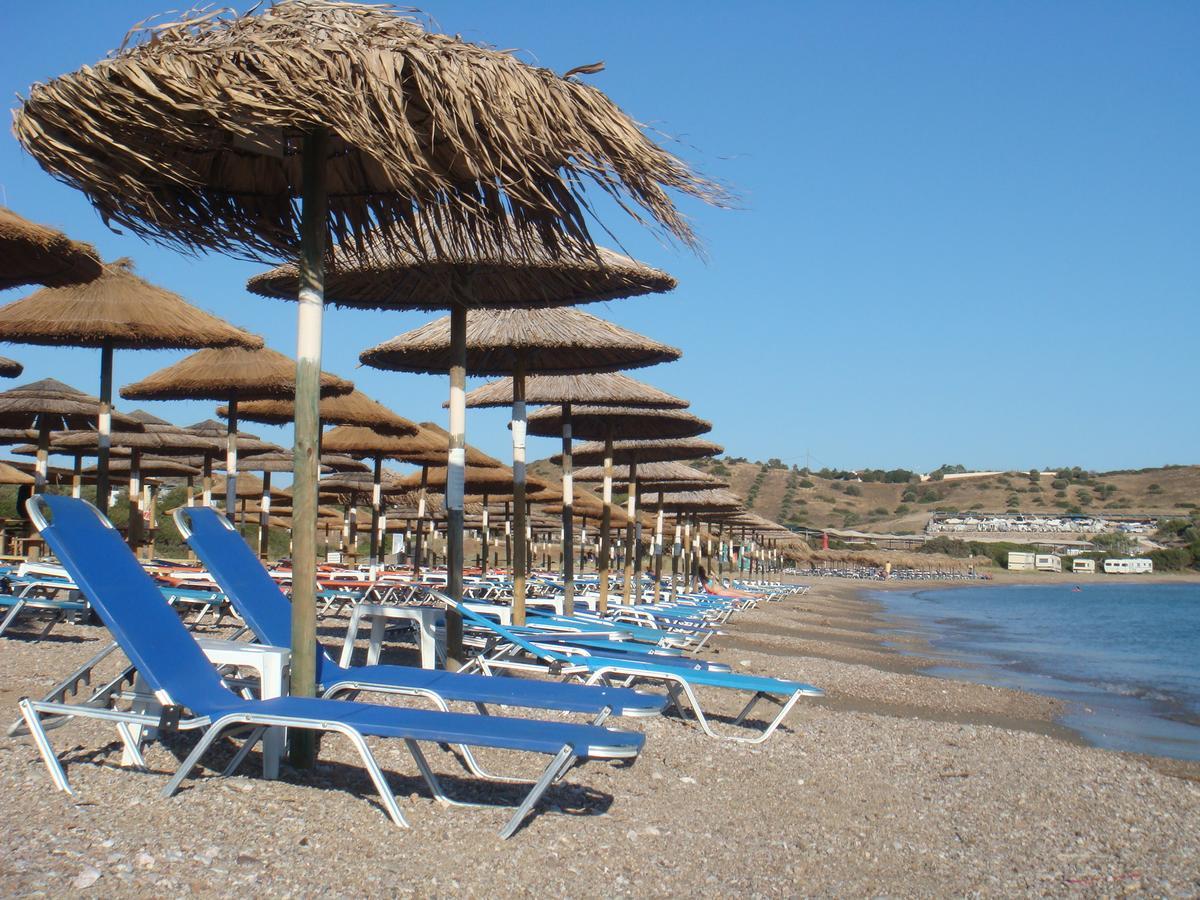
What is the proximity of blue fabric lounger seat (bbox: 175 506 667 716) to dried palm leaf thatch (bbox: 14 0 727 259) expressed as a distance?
128 centimetres

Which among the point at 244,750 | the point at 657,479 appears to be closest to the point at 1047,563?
the point at 657,479

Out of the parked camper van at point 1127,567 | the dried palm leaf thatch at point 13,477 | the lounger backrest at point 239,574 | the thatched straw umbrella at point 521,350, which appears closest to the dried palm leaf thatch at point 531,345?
the thatched straw umbrella at point 521,350

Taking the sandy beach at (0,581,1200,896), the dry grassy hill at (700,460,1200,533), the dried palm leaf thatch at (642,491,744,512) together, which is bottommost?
the sandy beach at (0,581,1200,896)

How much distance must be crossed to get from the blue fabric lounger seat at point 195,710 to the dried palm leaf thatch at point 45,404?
834 centimetres

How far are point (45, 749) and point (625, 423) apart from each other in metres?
9.28

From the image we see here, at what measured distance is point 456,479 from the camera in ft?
21.5

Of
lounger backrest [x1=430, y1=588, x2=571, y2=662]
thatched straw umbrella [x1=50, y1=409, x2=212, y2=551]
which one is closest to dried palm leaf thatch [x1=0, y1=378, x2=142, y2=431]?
thatched straw umbrella [x1=50, y1=409, x2=212, y2=551]

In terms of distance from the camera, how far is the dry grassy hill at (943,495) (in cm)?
10781

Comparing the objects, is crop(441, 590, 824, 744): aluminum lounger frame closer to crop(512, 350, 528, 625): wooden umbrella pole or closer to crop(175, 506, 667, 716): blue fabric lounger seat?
crop(175, 506, 667, 716): blue fabric lounger seat

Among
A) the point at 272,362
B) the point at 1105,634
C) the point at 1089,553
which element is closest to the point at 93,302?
the point at 272,362

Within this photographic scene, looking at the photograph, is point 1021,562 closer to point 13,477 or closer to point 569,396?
point 13,477

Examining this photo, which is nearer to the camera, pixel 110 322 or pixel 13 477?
pixel 110 322

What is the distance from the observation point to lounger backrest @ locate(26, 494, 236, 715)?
3717 mm

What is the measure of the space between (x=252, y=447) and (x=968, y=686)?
35.5ft
